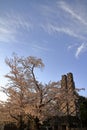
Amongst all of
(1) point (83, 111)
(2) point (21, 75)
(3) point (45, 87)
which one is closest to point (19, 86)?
(2) point (21, 75)

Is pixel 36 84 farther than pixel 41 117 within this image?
Yes

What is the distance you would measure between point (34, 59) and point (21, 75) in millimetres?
2030

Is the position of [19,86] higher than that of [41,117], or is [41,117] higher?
[19,86]

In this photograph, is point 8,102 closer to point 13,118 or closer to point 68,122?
point 13,118

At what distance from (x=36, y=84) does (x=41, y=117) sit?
312 cm

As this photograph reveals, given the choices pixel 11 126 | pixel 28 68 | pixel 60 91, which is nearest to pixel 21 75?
pixel 28 68

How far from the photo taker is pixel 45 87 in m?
19.0

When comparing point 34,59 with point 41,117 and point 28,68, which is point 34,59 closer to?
point 28,68

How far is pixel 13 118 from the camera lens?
21.6 m

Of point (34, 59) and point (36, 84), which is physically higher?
point (34, 59)

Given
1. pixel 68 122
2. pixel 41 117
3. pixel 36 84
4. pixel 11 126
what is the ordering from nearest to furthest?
pixel 41 117 < pixel 36 84 < pixel 11 126 < pixel 68 122

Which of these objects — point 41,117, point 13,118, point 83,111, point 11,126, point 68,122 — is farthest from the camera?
point 83,111

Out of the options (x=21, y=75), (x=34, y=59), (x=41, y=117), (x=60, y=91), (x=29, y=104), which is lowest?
(x=41, y=117)

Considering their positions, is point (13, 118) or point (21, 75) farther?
point (13, 118)
